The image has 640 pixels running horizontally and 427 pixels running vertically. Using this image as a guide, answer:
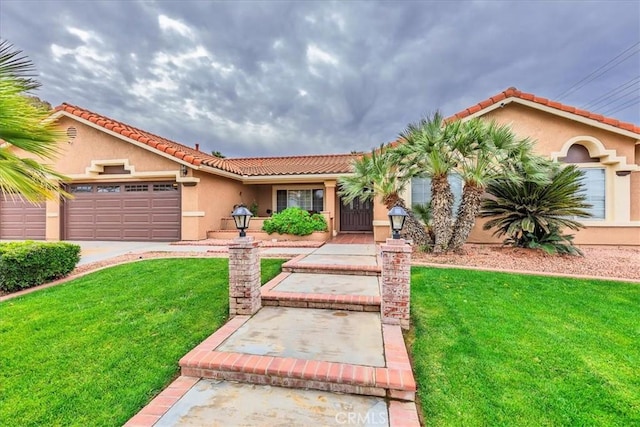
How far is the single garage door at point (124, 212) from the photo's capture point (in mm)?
12734

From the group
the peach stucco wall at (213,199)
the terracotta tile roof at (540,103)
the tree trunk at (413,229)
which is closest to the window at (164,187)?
the peach stucco wall at (213,199)

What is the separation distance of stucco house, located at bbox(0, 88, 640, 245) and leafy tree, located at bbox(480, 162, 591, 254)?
2.25 metres

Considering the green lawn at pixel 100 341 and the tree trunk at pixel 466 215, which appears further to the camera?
the tree trunk at pixel 466 215

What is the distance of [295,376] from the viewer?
9.82ft

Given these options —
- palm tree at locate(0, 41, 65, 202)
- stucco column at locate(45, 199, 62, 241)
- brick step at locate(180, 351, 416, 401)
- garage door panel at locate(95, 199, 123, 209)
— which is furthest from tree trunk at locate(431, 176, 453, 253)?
stucco column at locate(45, 199, 62, 241)

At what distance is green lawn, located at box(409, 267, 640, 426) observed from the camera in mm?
2691

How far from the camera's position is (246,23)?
42.1 ft

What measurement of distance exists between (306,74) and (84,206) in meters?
13.6

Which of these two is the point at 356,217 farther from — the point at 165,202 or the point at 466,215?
the point at 165,202

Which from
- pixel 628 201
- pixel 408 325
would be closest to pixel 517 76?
pixel 628 201

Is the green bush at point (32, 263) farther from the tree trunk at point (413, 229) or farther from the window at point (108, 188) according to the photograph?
the tree trunk at point (413, 229)

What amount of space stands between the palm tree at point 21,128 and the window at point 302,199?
12237mm

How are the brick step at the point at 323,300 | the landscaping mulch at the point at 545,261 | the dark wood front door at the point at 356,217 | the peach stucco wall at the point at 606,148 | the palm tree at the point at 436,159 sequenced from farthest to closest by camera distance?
1. the dark wood front door at the point at 356,217
2. the peach stucco wall at the point at 606,148
3. the palm tree at the point at 436,159
4. the landscaping mulch at the point at 545,261
5. the brick step at the point at 323,300

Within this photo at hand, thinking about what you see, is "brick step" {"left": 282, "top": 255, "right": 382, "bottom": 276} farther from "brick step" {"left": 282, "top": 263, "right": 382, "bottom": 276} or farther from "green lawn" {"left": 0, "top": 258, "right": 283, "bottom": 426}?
"green lawn" {"left": 0, "top": 258, "right": 283, "bottom": 426}
